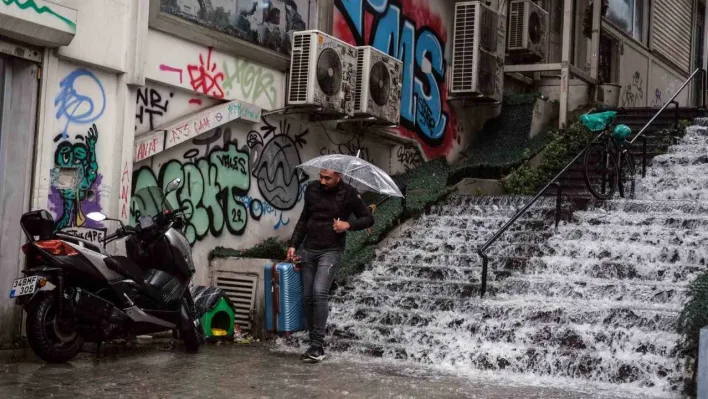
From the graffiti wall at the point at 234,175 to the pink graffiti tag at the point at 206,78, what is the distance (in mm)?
207

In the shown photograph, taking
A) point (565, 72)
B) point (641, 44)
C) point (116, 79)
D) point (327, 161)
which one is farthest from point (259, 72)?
point (641, 44)

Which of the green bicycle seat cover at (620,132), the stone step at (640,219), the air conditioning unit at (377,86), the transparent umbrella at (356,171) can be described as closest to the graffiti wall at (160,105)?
the transparent umbrella at (356,171)

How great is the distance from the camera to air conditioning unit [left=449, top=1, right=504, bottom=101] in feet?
53.3

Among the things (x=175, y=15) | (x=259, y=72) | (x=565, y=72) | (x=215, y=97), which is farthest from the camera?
(x=565, y=72)

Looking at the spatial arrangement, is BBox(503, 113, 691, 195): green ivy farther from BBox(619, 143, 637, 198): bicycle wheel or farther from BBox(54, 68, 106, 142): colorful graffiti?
BBox(54, 68, 106, 142): colorful graffiti

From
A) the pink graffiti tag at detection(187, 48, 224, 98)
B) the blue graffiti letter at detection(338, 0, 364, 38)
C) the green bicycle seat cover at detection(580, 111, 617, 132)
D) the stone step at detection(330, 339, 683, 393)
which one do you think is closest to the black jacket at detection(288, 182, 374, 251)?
the stone step at detection(330, 339, 683, 393)

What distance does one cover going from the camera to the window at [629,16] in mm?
21438

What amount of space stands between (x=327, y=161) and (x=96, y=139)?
251 centimetres

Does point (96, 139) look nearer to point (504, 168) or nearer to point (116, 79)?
point (116, 79)

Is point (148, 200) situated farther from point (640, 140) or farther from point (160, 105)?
point (640, 140)

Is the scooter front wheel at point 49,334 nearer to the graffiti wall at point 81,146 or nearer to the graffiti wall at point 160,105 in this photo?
the graffiti wall at point 81,146

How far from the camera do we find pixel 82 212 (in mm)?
9367

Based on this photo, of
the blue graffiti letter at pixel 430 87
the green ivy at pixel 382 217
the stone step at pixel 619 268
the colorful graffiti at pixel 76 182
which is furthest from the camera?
the blue graffiti letter at pixel 430 87

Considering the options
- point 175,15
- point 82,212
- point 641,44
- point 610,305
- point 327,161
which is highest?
point 641,44
